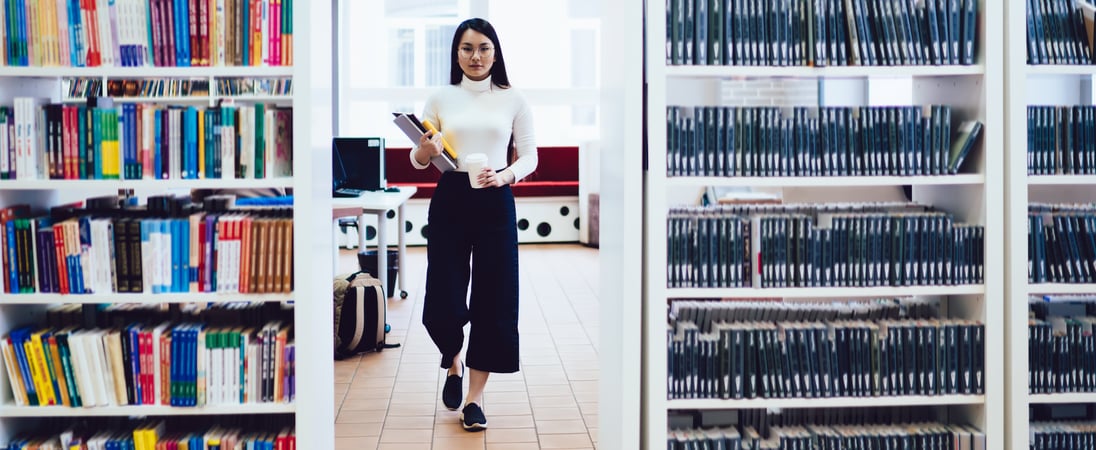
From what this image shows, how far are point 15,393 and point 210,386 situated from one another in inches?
21.0

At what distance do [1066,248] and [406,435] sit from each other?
7.54 feet

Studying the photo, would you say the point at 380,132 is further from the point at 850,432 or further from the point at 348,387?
the point at 850,432

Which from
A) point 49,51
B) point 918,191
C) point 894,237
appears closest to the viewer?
point 49,51

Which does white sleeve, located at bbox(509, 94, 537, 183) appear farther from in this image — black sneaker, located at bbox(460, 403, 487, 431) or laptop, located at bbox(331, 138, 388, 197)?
laptop, located at bbox(331, 138, 388, 197)

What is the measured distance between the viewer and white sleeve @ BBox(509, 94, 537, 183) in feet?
11.4

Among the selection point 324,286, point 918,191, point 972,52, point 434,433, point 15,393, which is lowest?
point 434,433

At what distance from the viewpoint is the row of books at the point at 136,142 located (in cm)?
249

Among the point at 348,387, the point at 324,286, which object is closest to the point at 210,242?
the point at 324,286

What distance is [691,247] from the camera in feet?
8.48

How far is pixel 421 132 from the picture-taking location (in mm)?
3197

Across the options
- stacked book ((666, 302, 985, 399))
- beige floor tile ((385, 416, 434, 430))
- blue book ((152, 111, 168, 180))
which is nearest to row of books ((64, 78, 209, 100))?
beige floor tile ((385, 416, 434, 430))

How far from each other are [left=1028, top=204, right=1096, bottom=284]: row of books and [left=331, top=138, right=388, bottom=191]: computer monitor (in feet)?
13.4

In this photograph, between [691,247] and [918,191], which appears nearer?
[691,247]

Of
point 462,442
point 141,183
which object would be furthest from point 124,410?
point 462,442
